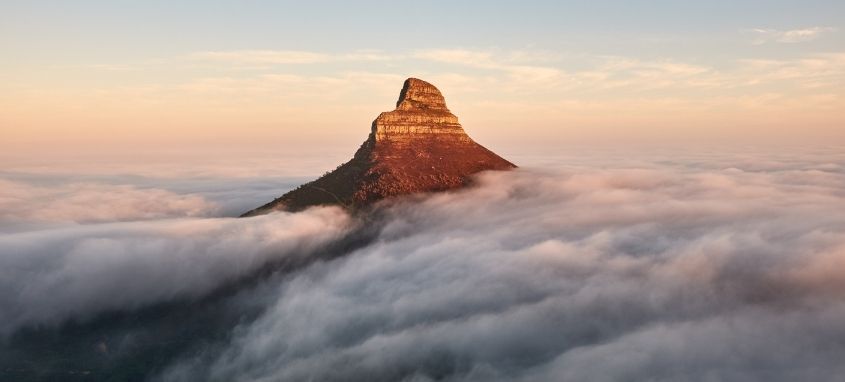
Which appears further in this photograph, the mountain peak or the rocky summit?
the mountain peak

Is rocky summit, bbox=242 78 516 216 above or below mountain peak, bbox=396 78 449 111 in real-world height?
below

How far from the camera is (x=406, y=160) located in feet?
563

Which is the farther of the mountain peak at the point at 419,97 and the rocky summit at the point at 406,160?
the mountain peak at the point at 419,97

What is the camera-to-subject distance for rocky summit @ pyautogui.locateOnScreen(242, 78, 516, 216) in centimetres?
16600

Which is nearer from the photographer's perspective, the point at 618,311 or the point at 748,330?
the point at 748,330

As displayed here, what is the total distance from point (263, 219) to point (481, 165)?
74.3 meters

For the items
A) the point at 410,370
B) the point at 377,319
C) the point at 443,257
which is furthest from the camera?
the point at 443,257

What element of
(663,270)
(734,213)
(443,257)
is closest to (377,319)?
(443,257)

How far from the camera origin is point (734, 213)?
176125 millimetres

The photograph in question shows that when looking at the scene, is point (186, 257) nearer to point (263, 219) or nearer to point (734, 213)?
point (263, 219)

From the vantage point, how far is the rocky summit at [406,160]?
545 feet

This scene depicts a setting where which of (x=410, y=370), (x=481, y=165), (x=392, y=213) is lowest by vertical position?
(x=410, y=370)

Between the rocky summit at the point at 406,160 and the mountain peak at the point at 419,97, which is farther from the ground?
the mountain peak at the point at 419,97

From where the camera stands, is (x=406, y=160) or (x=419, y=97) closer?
(x=406, y=160)
